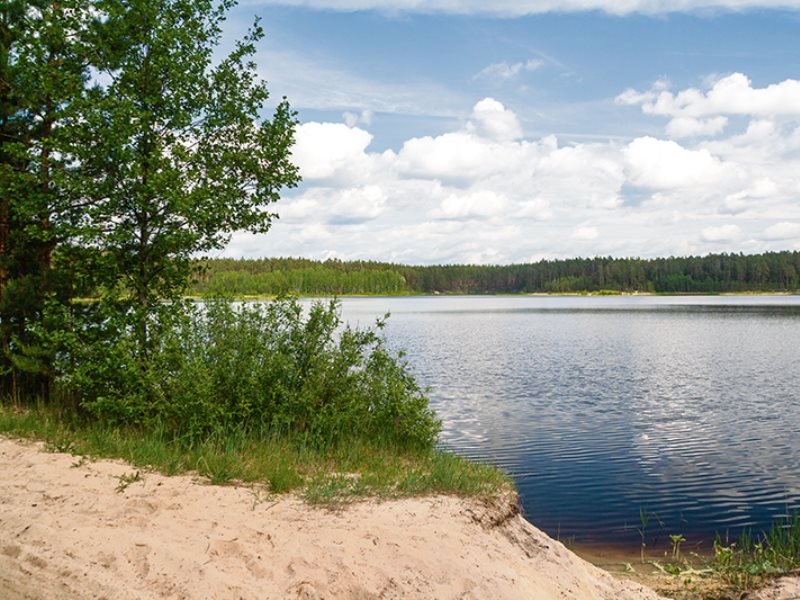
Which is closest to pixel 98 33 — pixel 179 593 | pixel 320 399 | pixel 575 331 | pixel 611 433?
pixel 320 399

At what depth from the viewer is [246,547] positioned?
309 inches

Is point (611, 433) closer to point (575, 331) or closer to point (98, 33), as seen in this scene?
point (98, 33)

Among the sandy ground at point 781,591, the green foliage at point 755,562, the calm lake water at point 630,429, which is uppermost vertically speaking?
the sandy ground at point 781,591

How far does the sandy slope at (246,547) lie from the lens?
7.23 meters

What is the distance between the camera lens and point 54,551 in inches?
298

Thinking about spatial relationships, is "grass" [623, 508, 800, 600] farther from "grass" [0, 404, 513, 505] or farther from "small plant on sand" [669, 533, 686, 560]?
"grass" [0, 404, 513, 505]

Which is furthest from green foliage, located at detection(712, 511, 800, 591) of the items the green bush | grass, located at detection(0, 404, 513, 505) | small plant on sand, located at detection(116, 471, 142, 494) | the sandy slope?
small plant on sand, located at detection(116, 471, 142, 494)

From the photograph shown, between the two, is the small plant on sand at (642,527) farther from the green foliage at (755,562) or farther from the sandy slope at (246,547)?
the sandy slope at (246,547)

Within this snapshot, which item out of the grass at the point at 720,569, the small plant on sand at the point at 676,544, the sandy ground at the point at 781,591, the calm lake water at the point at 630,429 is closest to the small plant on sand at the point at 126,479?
the grass at the point at 720,569

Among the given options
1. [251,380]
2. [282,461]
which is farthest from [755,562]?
[251,380]

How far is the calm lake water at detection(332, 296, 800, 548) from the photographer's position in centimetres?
1557

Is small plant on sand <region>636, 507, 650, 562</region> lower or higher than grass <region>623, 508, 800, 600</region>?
lower

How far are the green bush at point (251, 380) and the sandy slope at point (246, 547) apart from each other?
209 centimetres

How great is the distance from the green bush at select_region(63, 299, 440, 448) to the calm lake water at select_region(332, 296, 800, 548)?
4963mm
